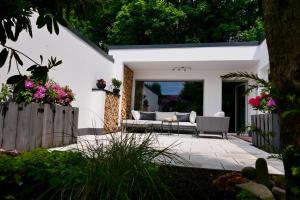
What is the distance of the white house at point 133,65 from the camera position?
575 cm

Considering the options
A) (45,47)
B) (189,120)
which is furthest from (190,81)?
(45,47)

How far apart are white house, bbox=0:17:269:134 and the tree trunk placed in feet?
13.6

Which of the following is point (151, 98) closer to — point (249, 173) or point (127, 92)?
point (127, 92)

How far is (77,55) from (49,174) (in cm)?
577

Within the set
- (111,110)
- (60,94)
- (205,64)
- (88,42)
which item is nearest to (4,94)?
(60,94)

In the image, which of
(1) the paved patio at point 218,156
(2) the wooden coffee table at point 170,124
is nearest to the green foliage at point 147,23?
(2) the wooden coffee table at point 170,124

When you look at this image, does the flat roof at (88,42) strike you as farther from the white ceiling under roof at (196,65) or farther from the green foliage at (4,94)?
the green foliage at (4,94)

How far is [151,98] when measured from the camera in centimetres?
1150

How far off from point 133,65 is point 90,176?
9123 millimetres

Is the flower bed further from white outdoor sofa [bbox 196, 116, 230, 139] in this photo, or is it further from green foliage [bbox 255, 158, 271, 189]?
white outdoor sofa [bbox 196, 116, 230, 139]

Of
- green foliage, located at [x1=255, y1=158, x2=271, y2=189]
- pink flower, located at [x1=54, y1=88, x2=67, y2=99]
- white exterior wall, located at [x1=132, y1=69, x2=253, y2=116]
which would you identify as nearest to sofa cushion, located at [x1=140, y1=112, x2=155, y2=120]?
white exterior wall, located at [x1=132, y1=69, x2=253, y2=116]

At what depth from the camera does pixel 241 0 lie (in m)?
15.0

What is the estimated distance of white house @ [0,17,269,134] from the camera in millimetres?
5750

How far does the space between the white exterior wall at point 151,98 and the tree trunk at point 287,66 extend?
33.8 ft
